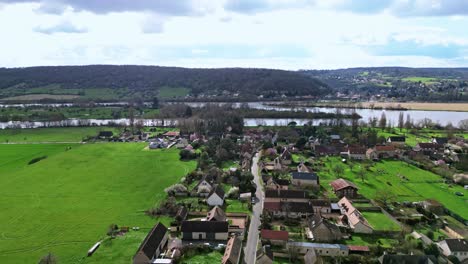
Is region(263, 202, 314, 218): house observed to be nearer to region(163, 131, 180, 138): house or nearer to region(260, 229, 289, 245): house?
region(260, 229, 289, 245): house

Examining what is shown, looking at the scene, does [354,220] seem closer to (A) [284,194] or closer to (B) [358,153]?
(A) [284,194]

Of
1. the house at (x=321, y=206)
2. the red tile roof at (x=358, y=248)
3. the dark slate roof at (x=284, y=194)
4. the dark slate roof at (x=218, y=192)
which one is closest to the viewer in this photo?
the red tile roof at (x=358, y=248)

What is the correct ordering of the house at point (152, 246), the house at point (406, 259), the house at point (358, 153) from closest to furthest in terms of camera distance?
the house at point (406, 259) → the house at point (152, 246) → the house at point (358, 153)

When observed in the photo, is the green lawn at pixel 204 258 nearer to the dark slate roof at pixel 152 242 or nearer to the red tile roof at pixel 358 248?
the dark slate roof at pixel 152 242

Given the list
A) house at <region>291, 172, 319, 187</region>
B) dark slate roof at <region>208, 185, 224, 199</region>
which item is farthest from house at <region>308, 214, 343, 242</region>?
house at <region>291, 172, 319, 187</region>

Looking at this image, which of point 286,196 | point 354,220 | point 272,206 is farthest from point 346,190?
point 272,206

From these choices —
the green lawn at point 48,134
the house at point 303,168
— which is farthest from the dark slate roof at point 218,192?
the green lawn at point 48,134

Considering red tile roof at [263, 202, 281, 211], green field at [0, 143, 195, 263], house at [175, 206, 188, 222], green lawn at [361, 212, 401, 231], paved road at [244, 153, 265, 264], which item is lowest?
green lawn at [361, 212, 401, 231]
